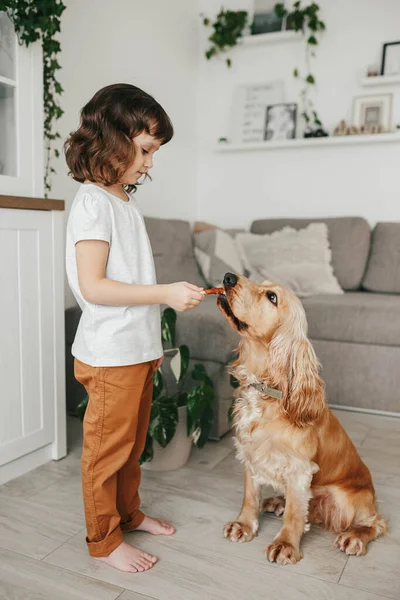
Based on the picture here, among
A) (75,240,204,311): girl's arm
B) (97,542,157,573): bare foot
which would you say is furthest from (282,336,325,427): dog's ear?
(97,542,157,573): bare foot

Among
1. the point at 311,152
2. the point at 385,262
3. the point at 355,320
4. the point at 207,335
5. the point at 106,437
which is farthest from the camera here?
the point at 311,152

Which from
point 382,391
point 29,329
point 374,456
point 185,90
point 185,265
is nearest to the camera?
point 29,329

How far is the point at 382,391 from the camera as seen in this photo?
2.96 meters

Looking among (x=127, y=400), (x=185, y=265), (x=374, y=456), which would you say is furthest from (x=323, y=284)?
(x=127, y=400)

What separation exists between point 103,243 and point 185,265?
6.50ft

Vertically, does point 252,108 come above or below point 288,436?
above

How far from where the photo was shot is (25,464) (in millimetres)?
2207

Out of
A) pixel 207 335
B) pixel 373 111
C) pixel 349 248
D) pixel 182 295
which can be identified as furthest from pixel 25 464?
pixel 373 111

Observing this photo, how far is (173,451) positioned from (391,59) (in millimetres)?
2962

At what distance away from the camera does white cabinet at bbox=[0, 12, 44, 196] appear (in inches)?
82.1

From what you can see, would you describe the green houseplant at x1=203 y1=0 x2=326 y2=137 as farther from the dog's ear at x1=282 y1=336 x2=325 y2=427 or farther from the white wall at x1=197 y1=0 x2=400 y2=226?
the dog's ear at x1=282 y1=336 x2=325 y2=427

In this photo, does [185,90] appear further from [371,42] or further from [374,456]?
[374,456]

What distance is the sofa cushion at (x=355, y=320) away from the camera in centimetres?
293

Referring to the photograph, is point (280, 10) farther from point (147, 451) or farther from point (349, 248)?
point (147, 451)
